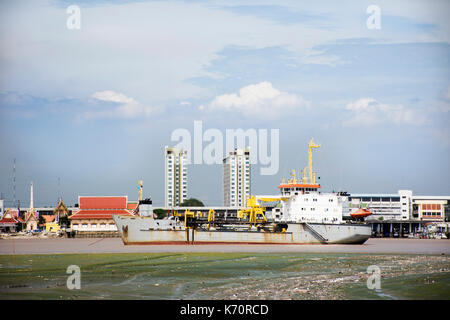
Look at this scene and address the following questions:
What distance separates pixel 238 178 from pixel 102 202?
77.4 metres

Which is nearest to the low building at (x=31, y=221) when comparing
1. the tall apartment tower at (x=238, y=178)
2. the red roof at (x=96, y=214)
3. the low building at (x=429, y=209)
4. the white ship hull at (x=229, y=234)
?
the red roof at (x=96, y=214)

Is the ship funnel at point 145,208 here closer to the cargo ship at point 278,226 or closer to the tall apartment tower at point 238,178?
the cargo ship at point 278,226

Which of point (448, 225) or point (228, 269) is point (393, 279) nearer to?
point (228, 269)

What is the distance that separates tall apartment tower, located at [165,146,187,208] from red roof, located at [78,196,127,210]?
230 feet

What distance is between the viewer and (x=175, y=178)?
573 feet

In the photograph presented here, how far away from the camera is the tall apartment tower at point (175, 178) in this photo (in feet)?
572

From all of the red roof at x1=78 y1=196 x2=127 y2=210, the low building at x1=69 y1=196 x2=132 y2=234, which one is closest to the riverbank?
the low building at x1=69 y1=196 x2=132 y2=234

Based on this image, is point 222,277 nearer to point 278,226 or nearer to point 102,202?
point 278,226

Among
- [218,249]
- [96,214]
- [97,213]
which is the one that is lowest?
[218,249]

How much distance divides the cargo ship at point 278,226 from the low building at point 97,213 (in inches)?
1073

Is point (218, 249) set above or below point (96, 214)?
below

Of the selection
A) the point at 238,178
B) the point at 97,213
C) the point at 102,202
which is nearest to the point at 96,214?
the point at 97,213
